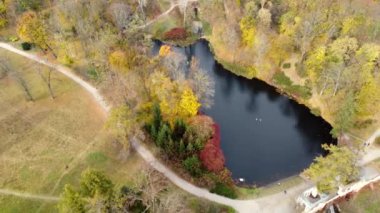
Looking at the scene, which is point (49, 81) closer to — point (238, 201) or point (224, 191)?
point (224, 191)

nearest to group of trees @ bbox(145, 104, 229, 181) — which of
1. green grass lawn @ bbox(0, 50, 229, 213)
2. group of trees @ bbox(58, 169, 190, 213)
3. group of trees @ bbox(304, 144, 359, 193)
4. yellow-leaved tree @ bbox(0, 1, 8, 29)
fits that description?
green grass lawn @ bbox(0, 50, 229, 213)

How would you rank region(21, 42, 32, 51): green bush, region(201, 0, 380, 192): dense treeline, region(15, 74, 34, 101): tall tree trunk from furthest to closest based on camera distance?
region(21, 42, 32, 51): green bush, region(15, 74, 34, 101): tall tree trunk, region(201, 0, 380, 192): dense treeline

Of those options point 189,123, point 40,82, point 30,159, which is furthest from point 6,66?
point 189,123

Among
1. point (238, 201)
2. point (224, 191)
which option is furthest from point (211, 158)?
point (238, 201)

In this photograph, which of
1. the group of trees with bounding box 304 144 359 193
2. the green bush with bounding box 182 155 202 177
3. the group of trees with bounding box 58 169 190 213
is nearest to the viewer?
the group of trees with bounding box 58 169 190 213

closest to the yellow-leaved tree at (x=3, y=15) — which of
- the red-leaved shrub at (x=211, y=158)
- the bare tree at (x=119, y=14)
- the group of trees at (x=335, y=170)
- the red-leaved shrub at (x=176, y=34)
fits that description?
the bare tree at (x=119, y=14)

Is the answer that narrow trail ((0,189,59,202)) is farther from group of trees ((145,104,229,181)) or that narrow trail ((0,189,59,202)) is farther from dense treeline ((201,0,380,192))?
dense treeline ((201,0,380,192))

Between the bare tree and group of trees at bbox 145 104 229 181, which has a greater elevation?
the bare tree

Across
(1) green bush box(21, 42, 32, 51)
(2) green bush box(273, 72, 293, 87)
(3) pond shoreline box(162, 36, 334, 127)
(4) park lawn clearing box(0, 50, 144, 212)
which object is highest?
(2) green bush box(273, 72, 293, 87)
